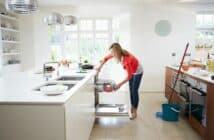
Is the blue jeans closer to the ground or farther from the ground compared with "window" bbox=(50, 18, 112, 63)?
closer to the ground

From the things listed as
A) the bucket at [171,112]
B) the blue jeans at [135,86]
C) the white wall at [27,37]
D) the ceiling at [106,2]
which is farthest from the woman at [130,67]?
the white wall at [27,37]

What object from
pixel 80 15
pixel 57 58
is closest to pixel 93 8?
pixel 80 15

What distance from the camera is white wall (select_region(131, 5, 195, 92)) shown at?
5879 mm

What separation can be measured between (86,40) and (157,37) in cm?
231

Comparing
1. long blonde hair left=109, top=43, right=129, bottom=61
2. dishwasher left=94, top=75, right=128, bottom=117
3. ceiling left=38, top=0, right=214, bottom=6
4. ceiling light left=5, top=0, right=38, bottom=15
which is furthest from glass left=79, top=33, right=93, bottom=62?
ceiling light left=5, top=0, right=38, bottom=15

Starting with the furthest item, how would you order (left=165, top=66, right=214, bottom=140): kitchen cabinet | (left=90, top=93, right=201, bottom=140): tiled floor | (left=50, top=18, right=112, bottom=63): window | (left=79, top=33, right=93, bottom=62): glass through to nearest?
(left=79, top=33, right=93, bottom=62): glass < (left=50, top=18, right=112, bottom=63): window < (left=90, top=93, right=201, bottom=140): tiled floor < (left=165, top=66, right=214, bottom=140): kitchen cabinet

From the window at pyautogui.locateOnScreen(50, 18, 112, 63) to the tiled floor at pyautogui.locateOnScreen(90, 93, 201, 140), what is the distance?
3.25 meters

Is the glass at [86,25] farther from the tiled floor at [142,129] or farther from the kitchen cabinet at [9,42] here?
the tiled floor at [142,129]

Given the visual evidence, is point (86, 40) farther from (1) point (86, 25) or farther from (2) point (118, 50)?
(2) point (118, 50)

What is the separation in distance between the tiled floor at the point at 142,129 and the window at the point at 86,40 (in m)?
3.25

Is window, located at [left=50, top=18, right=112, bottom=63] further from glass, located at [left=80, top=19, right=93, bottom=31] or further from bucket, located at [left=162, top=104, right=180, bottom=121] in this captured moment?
bucket, located at [left=162, top=104, right=180, bottom=121]

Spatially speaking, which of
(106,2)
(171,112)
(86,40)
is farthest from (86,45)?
(171,112)

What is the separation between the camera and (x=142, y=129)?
3.27m

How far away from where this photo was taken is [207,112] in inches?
101
